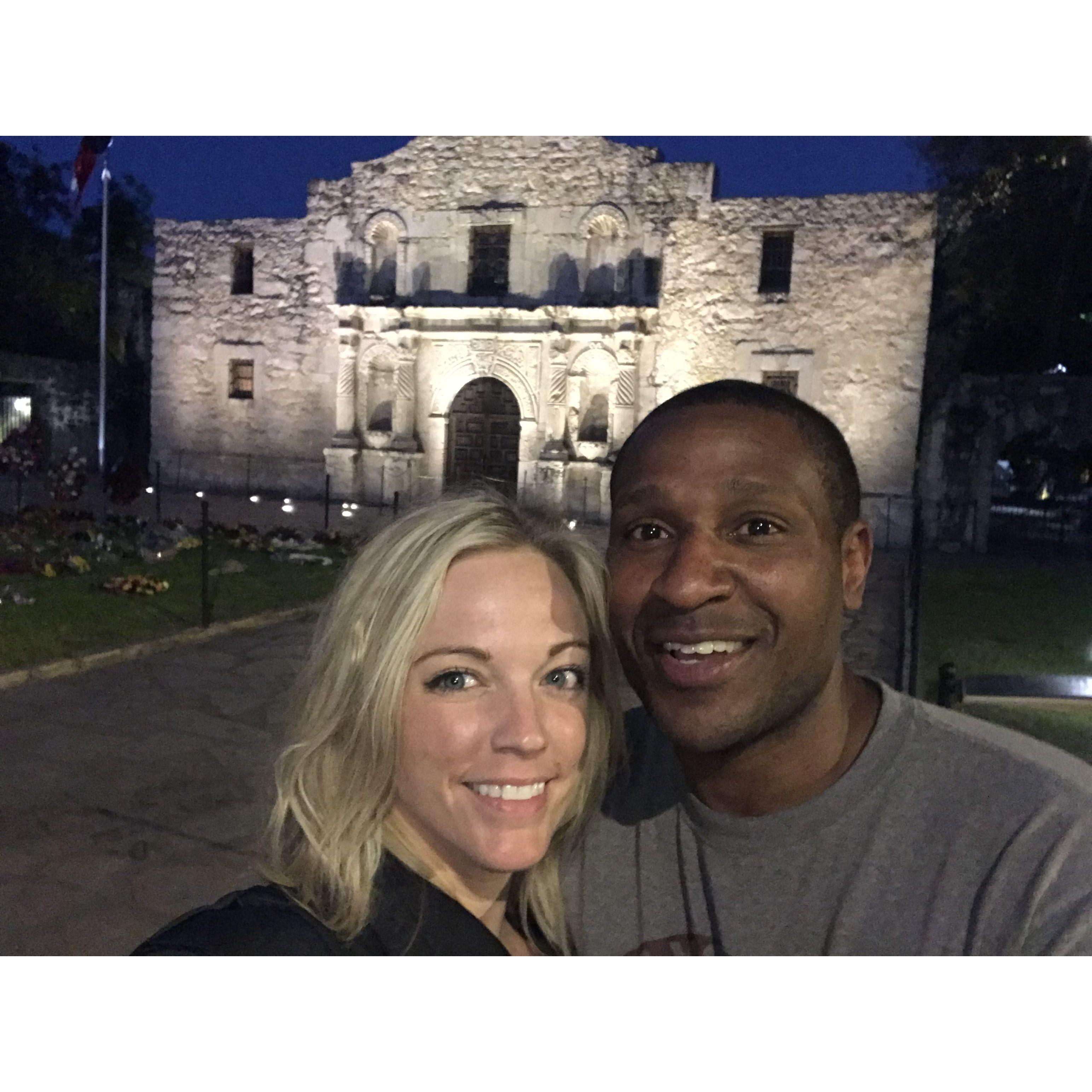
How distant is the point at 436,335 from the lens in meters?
15.5

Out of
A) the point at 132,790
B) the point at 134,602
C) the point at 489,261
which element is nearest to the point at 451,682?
Answer: the point at 132,790

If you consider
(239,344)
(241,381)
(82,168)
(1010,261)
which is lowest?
(241,381)

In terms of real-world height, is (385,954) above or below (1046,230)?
below

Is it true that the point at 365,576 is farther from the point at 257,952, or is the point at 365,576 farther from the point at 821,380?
the point at 821,380

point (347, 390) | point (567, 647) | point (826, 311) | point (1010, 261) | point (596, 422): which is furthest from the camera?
point (347, 390)

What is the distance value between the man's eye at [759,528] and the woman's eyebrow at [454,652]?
21.1 inches

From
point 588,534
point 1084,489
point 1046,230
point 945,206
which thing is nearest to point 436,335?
point 945,206

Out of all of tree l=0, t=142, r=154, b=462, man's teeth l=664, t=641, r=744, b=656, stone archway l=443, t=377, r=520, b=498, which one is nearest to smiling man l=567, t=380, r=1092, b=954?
man's teeth l=664, t=641, r=744, b=656

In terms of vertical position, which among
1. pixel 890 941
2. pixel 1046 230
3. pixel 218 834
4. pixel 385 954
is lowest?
pixel 218 834

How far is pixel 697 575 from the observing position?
153 centimetres

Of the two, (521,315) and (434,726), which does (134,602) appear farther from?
(521,315)

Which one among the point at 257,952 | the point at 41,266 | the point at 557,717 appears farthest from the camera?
the point at 41,266

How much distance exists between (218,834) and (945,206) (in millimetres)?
12921

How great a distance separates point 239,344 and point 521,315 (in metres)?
6.16
